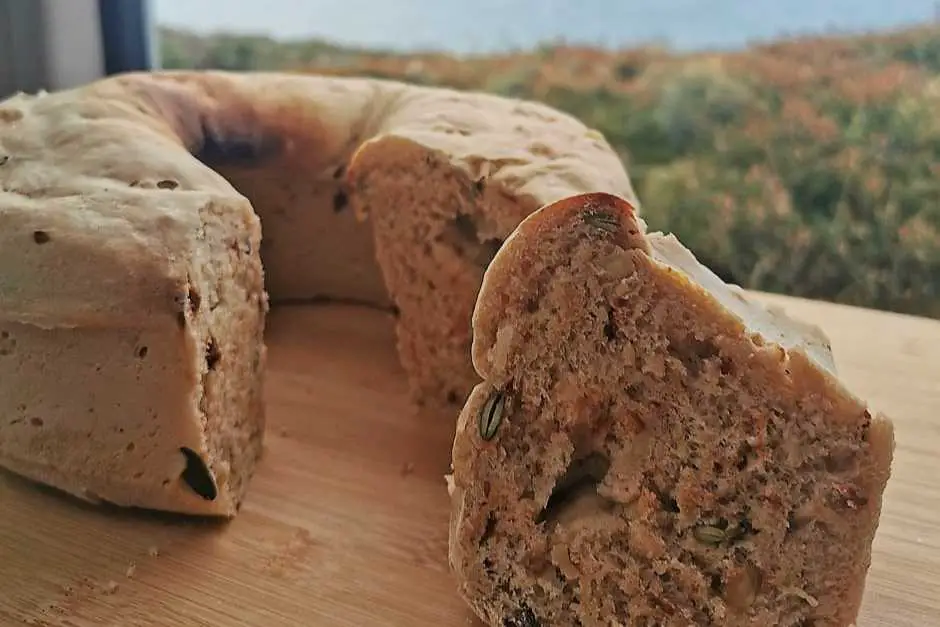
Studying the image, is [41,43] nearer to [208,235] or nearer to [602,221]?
[208,235]

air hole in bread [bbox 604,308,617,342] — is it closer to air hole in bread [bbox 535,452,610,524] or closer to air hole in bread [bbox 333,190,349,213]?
air hole in bread [bbox 535,452,610,524]

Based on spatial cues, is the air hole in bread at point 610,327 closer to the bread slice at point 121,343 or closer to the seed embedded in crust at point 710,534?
the seed embedded in crust at point 710,534

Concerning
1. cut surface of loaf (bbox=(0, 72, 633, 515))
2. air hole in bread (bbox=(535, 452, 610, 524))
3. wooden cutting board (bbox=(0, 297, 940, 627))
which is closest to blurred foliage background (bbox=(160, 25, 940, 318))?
wooden cutting board (bbox=(0, 297, 940, 627))

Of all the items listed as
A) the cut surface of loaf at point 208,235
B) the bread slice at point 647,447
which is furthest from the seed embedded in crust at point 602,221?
the cut surface of loaf at point 208,235

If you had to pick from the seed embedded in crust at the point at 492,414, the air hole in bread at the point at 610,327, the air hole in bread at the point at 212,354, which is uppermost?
the air hole in bread at the point at 610,327

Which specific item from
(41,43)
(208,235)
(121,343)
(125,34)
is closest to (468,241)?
(208,235)

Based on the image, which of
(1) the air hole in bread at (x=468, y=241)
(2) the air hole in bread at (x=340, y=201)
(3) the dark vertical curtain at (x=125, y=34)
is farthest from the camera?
(3) the dark vertical curtain at (x=125, y=34)
